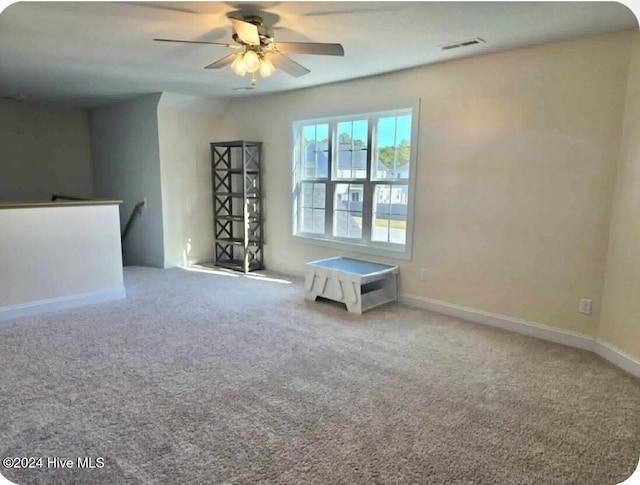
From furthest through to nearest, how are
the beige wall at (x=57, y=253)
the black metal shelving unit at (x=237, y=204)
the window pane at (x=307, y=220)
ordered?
the black metal shelving unit at (x=237, y=204)
the window pane at (x=307, y=220)
the beige wall at (x=57, y=253)

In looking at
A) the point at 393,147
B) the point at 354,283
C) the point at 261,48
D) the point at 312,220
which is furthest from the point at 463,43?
the point at 312,220

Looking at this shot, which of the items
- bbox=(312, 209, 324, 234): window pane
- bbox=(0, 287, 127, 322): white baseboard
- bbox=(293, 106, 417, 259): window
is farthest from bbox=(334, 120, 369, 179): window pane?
bbox=(0, 287, 127, 322): white baseboard

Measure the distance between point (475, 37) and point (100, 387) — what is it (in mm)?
3637

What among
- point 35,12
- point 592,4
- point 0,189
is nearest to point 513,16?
point 592,4

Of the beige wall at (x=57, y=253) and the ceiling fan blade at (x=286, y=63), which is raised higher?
the ceiling fan blade at (x=286, y=63)

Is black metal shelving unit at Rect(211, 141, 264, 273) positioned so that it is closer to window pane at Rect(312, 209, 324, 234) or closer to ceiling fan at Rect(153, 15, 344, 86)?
window pane at Rect(312, 209, 324, 234)

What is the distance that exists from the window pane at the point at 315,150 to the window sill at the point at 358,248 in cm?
84

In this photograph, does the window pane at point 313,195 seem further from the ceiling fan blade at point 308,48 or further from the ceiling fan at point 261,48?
the ceiling fan blade at point 308,48

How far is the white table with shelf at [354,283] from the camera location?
161 inches

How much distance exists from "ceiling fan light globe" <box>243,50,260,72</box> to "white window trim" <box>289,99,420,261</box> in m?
1.94

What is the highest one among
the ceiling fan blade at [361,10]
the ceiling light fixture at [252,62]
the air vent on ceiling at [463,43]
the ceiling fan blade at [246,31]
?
the air vent on ceiling at [463,43]

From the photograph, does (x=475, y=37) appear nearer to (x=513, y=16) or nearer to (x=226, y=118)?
(x=513, y=16)

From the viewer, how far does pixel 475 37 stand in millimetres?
3104

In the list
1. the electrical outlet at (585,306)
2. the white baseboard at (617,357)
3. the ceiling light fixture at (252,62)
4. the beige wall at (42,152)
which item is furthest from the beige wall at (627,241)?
the beige wall at (42,152)
